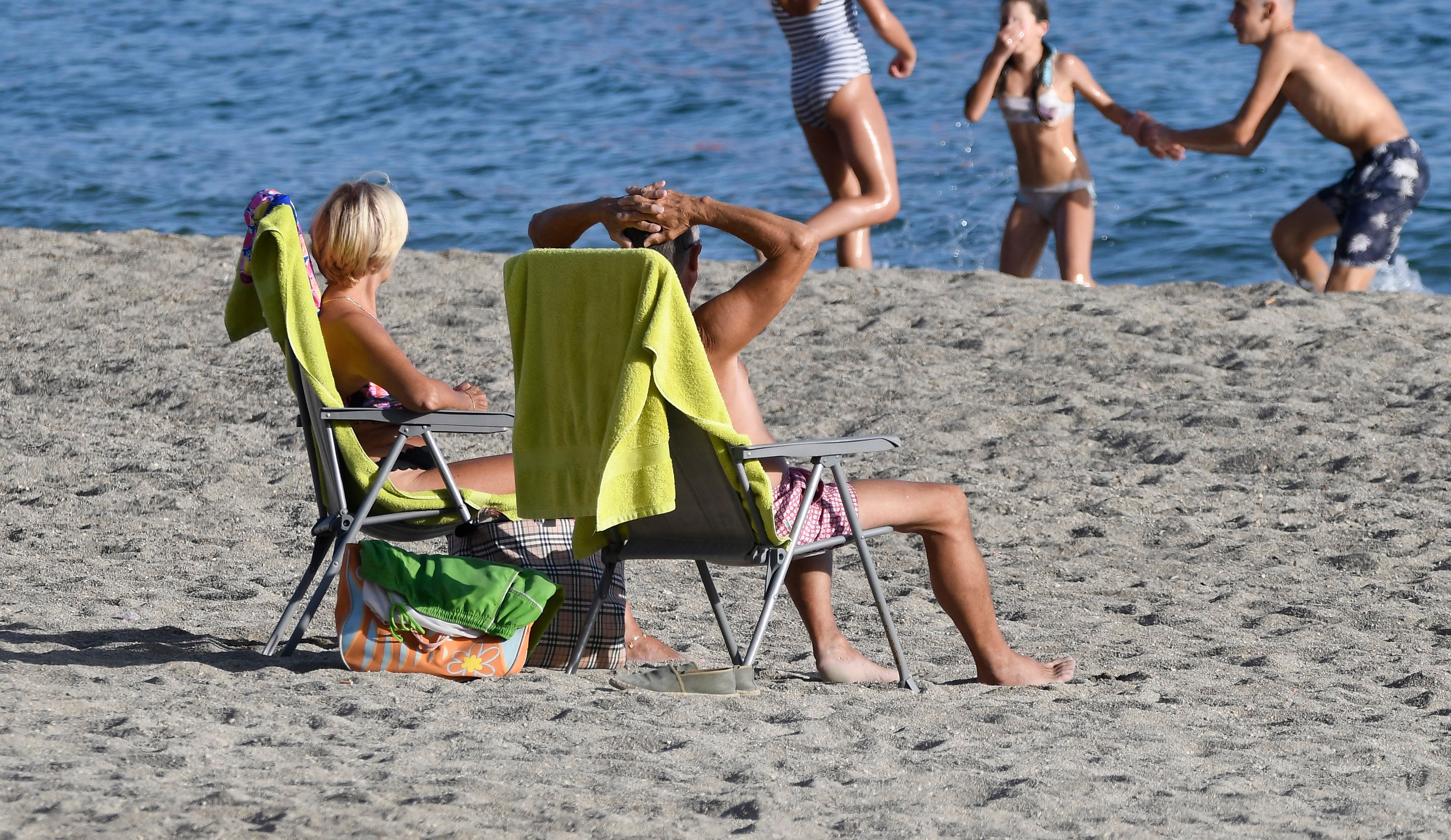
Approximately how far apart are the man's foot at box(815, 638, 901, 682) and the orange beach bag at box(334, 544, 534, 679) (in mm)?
747

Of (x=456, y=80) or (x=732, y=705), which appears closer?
(x=732, y=705)

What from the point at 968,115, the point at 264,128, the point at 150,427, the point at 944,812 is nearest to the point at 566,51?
the point at 264,128

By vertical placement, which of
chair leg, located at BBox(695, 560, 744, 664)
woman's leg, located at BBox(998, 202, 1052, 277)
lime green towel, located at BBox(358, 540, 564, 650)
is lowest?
woman's leg, located at BBox(998, 202, 1052, 277)

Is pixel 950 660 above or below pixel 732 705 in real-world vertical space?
Answer: below

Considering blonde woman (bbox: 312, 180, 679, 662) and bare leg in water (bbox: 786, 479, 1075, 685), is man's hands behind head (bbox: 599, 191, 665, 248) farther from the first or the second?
bare leg in water (bbox: 786, 479, 1075, 685)

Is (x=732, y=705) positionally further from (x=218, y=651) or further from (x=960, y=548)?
(x=218, y=651)

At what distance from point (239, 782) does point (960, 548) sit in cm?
174

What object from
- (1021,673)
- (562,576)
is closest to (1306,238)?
(1021,673)

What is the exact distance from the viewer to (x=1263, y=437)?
19.9 ft

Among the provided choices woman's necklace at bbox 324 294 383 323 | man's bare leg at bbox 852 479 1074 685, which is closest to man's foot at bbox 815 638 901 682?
man's bare leg at bbox 852 479 1074 685

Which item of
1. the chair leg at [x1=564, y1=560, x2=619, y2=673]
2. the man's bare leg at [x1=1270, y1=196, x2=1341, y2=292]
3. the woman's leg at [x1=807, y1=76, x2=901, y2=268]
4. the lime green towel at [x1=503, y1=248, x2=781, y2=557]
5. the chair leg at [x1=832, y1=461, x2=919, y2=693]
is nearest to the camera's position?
the lime green towel at [x1=503, y1=248, x2=781, y2=557]

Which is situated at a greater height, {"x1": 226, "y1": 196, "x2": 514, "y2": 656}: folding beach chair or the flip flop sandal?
{"x1": 226, "y1": 196, "x2": 514, "y2": 656}: folding beach chair

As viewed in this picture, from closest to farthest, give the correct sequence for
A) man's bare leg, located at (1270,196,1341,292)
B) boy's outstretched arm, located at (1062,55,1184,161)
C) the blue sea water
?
1. boy's outstretched arm, located at (1062,55,1184,161)
2. man's bare leg, located at (1270,196,1341,292)
3. the blue sea water

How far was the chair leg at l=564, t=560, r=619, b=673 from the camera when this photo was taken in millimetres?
3730
